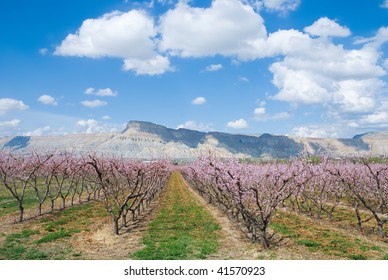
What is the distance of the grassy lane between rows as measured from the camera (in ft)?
49.5

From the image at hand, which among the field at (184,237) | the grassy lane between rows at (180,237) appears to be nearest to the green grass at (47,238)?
the field at (184,237)

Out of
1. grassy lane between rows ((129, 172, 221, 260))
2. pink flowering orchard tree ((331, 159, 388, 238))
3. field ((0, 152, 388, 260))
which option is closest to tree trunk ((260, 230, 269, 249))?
field ((0, 152, 388, 260))

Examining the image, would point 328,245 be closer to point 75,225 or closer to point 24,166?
point 75,225

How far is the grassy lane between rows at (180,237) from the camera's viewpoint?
1509cm

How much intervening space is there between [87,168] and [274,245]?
27.1 metres

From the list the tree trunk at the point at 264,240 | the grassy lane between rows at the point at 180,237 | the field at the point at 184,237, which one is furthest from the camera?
the tree trunk at the point at 264,240

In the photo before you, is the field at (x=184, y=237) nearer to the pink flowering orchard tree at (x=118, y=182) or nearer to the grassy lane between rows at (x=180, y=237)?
the grassy lane between rows at (x=180, y=237)

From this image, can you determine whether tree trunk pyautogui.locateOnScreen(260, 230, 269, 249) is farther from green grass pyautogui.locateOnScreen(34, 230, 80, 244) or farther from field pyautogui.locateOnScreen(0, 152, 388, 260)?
green grass pyautogui.locateOnScreen(34, 230, 80, 244)

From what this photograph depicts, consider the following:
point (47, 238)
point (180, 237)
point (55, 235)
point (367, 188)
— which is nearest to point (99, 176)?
point (55, 235)

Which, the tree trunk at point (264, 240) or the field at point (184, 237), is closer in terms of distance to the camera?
the field at point (184, 237)

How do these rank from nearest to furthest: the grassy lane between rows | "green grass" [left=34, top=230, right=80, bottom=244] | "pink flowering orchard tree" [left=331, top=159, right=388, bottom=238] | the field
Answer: the grassy lane between rows, the field, "green grass" [left=34, top=230, right=80, bottom=244], "pink flowering orchard tree" [left=331, top=159, right=388, bottom=238]

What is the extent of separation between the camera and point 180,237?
18766mm

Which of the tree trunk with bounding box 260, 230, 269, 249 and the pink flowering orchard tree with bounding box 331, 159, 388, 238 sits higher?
the pink flowering orchard tree with bounding box 331, 159, 388, 238
